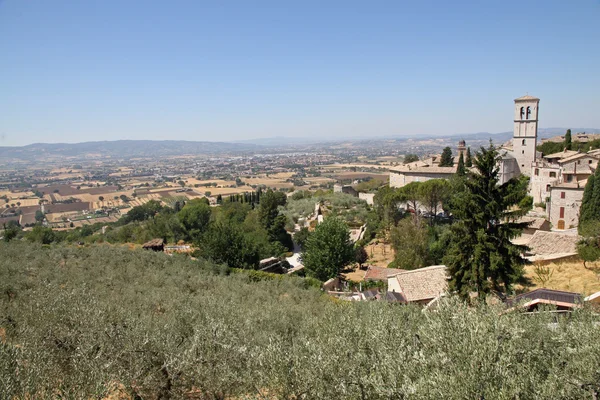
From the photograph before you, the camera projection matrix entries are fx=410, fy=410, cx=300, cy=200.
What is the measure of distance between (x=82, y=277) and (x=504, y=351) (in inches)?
506

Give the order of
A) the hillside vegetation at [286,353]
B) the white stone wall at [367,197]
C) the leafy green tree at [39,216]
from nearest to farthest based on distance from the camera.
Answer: the hillside vegetation at [286,353] < the white stone wall at [367,197] < the leafy green tree at [39,216]

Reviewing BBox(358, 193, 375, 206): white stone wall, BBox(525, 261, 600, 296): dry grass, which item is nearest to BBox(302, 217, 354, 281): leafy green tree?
BBox(525, 261, 600, 296): dry grass

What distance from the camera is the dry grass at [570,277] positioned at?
50.0 ft

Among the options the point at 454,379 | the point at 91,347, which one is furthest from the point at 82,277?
the point at 454,379

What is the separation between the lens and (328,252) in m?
23.6

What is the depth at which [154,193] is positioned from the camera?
97.0 m

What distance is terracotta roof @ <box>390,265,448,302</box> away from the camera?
57.4 ft

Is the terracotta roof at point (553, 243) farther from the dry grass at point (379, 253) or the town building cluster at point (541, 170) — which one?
the dry grass at point (379, 253)

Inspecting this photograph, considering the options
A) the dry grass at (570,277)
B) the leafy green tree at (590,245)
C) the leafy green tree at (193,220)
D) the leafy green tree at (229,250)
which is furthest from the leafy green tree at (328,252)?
the leafy green tree at (193,220)

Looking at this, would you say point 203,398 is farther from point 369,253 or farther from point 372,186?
point 372,186

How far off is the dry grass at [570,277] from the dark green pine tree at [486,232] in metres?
3.48

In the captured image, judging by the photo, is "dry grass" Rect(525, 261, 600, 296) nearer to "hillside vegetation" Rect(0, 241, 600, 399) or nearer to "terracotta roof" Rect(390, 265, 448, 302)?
"terracotta roof" Rect(390, 265, 448, 302)

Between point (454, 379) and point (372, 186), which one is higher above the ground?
point (454, 379)

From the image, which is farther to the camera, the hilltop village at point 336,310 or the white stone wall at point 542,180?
the white stone wall at point 542,180
